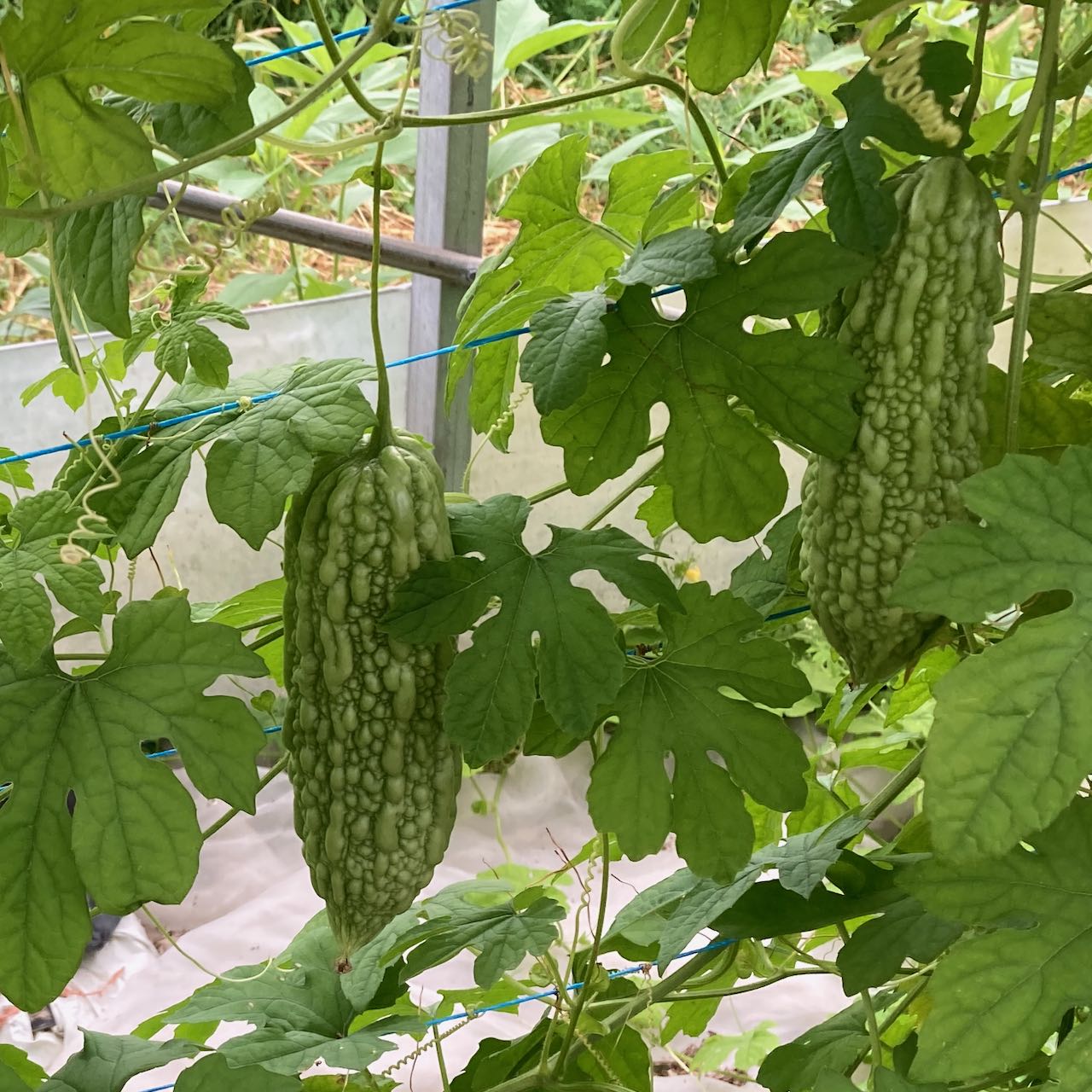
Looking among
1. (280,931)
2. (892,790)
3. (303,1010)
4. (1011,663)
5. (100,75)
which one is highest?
(100,75)

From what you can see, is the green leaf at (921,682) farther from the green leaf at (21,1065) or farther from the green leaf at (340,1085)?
the green leaf at (21,1065)

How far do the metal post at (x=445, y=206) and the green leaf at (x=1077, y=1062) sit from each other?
1289 millimetres

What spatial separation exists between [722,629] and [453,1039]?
1452 millimetres

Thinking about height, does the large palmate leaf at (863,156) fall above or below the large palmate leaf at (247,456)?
above

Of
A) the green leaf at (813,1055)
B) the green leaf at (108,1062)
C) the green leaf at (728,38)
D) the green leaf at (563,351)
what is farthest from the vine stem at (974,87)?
the green leaf at (108,1062)

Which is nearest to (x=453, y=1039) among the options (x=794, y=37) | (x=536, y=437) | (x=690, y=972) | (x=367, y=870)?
(x=536, y=437)

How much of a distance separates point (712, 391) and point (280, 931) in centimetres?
175

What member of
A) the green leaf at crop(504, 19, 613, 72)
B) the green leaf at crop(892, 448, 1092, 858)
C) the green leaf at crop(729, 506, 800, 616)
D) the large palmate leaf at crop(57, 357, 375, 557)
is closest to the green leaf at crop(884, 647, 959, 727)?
the green leaf at crop(729, 506, 800, 616)

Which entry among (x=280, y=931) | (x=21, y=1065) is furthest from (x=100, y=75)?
(x=280, y=931)

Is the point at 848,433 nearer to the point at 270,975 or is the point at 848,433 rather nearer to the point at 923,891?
the point at 923,891

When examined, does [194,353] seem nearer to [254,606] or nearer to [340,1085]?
[254,606]

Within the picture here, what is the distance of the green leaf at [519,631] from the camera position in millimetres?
728

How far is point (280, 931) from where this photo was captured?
2.23 m

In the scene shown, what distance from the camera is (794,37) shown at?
3389 millimetres
